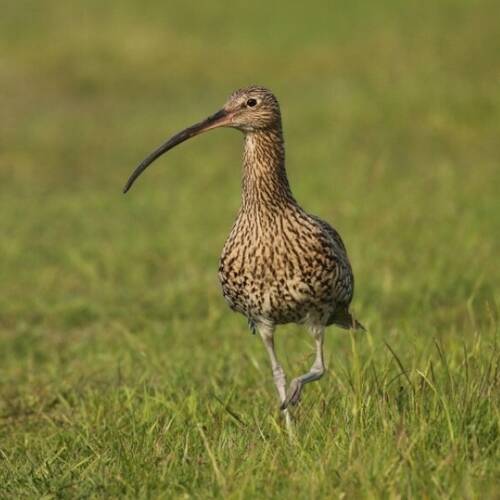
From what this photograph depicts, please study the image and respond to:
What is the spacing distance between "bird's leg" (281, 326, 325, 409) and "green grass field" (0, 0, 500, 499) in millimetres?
118

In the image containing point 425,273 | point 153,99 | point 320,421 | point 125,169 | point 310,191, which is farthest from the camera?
point 153,99

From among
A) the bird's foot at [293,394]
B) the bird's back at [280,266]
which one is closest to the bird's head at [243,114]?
the bird's back at [280,266]

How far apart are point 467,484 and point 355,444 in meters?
0.66

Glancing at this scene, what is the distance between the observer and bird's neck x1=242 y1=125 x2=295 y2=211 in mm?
5895

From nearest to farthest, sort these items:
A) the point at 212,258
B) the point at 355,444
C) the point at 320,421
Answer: the point at 355,444 → the point at 320,421 → the point at 212,258

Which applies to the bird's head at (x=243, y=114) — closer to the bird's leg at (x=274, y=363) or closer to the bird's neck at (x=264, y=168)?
the bird's neck at (x=264, y=168)

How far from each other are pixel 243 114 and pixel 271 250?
0.66m

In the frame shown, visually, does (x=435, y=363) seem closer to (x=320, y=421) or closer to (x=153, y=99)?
(x=320, y=421)

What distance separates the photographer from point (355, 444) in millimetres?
4785

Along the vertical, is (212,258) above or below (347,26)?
below

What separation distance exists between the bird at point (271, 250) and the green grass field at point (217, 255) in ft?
0.89

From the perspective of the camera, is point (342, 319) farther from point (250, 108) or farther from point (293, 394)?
point (250, 108)

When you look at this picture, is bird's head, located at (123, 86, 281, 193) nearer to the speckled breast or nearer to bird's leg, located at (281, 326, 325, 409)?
the speckled breast

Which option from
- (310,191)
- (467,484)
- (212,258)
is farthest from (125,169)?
(467,484)
